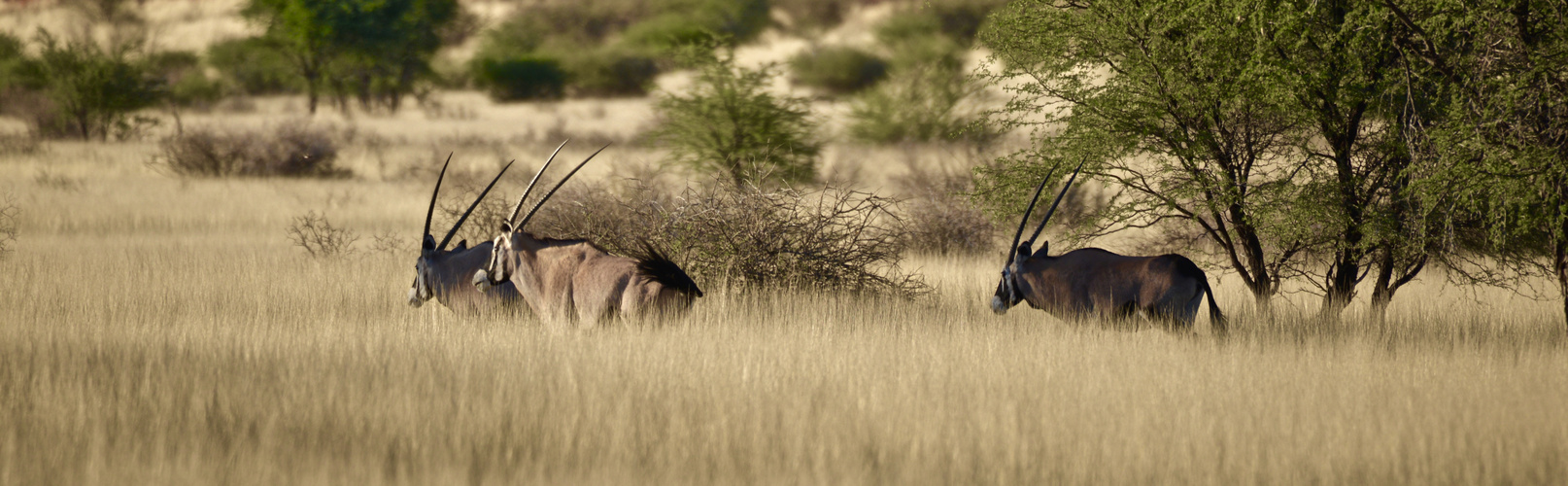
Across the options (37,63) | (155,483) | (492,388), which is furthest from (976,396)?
(37,63)

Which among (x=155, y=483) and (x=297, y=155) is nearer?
(x=155, y=483)

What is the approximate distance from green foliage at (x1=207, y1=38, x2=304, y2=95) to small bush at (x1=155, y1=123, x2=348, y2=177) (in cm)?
3329

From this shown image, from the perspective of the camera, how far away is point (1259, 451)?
5.74m

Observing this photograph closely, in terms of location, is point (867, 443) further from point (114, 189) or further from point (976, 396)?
point (114, 189)

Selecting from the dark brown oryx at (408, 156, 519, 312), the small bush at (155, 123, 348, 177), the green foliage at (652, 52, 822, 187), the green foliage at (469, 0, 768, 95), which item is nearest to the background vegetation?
the dark brown oryx at (408, 156, 519, 312)

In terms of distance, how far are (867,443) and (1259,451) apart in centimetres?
191

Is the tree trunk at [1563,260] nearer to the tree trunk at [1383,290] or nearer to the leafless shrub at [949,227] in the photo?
the tree trunk at [1383,290]

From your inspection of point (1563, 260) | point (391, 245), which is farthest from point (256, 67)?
point (1563, 260)

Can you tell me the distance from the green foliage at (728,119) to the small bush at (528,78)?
138ft

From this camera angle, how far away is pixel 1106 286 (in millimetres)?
8930

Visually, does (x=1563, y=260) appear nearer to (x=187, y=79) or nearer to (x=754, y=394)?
(x=754, y=394)

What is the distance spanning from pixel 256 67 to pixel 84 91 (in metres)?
26.5

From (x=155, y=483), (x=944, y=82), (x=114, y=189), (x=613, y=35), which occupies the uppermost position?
(x=613, y=35)

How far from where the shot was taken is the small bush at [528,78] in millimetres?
60062
